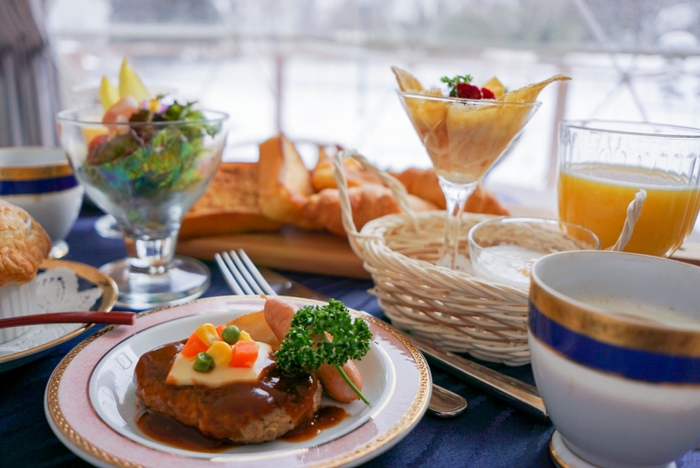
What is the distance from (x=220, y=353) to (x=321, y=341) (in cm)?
13

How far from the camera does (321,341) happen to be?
0.68 metres

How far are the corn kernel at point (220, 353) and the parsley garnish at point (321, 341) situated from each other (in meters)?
0.06

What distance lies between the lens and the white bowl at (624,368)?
19.0 inches

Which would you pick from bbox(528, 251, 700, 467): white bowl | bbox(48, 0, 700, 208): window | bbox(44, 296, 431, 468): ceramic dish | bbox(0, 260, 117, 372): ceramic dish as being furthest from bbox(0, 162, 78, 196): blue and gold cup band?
bbox(48, 0, 700, 208): window

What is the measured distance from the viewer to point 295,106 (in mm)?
5500

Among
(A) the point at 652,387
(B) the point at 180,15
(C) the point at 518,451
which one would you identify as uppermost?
(B) the point at 180,15

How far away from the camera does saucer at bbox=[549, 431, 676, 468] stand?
589 mm

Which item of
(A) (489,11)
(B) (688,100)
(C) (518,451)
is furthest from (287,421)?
(A) (489,11)

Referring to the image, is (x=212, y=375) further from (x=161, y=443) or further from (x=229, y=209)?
(x=229, y=209)

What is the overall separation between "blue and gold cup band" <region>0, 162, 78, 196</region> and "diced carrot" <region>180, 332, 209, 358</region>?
29.3 inches

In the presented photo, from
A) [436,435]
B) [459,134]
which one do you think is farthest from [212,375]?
[459,134]

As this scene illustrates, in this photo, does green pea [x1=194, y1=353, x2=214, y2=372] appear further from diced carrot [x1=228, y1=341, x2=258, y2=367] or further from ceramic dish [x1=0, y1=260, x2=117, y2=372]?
ceramic dish [x1=0, y1=260, x2=117, y2=372]

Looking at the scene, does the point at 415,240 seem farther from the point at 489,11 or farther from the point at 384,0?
the point at 384,0

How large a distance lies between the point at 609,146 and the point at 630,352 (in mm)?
598
